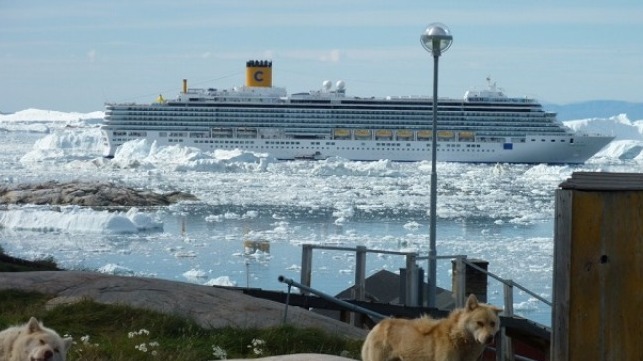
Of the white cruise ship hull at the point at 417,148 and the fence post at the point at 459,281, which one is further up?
the fence post at the point at 459,281

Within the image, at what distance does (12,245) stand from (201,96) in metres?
46.2

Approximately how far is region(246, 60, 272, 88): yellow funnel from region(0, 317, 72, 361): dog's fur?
62337mm

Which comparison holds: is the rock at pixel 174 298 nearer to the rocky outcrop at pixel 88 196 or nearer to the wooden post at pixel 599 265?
the wooden post at pixel 599 265

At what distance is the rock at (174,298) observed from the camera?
5.51 meters

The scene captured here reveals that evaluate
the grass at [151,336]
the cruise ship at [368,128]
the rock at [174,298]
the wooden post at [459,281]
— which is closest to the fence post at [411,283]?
the wooden post at [459,281]

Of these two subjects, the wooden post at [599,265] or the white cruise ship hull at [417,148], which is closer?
the wooden post at [599,265]

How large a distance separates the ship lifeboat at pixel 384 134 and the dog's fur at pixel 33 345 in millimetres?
60619

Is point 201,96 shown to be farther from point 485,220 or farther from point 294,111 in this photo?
point 485,220

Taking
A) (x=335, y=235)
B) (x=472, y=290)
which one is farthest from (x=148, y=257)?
(x=472, y=290)

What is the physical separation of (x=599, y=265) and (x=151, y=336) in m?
2.96

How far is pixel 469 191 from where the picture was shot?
121 ft

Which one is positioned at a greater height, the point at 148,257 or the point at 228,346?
the point at 228,346

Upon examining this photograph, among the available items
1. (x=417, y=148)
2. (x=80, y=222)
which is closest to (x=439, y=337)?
(x=80, y=222)

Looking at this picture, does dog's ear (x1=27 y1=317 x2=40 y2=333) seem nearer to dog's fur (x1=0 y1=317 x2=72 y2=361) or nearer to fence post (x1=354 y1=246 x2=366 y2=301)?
dog's fur (x1=0 y1=317 x2=72 y2=361)
